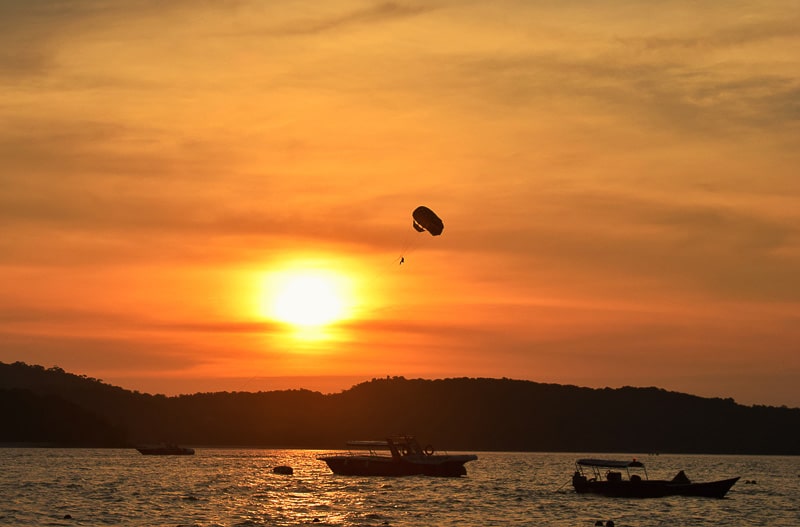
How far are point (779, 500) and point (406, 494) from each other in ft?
156

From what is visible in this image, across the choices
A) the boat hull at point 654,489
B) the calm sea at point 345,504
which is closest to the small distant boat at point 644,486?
the boat hull at point 654,489

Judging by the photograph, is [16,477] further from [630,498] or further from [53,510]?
[630,498]

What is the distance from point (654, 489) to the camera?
393 feet

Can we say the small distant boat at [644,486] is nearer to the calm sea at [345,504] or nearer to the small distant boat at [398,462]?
the calm sea at [345,504]

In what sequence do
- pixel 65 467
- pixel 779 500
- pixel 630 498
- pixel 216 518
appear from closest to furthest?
1. pixel 216 518
2. pixel 630 498
3. pixel 779 500
4. pixel 65 467

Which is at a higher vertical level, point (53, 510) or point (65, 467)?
point (65, 467)

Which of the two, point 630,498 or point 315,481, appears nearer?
point 630,498

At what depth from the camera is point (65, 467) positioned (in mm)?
196500

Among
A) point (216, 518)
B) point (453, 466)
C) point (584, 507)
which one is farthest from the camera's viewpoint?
point (453, 466)

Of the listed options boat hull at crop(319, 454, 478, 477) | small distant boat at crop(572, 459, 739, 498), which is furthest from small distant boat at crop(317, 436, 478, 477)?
small distant boat at crop(572, 459, 739, 498)

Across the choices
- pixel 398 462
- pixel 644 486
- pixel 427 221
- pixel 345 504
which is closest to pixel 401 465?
pixel 398 462

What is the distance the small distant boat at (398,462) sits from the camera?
14900cm

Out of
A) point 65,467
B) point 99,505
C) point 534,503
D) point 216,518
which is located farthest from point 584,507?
point 65,467

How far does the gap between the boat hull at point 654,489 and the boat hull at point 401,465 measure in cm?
2996
